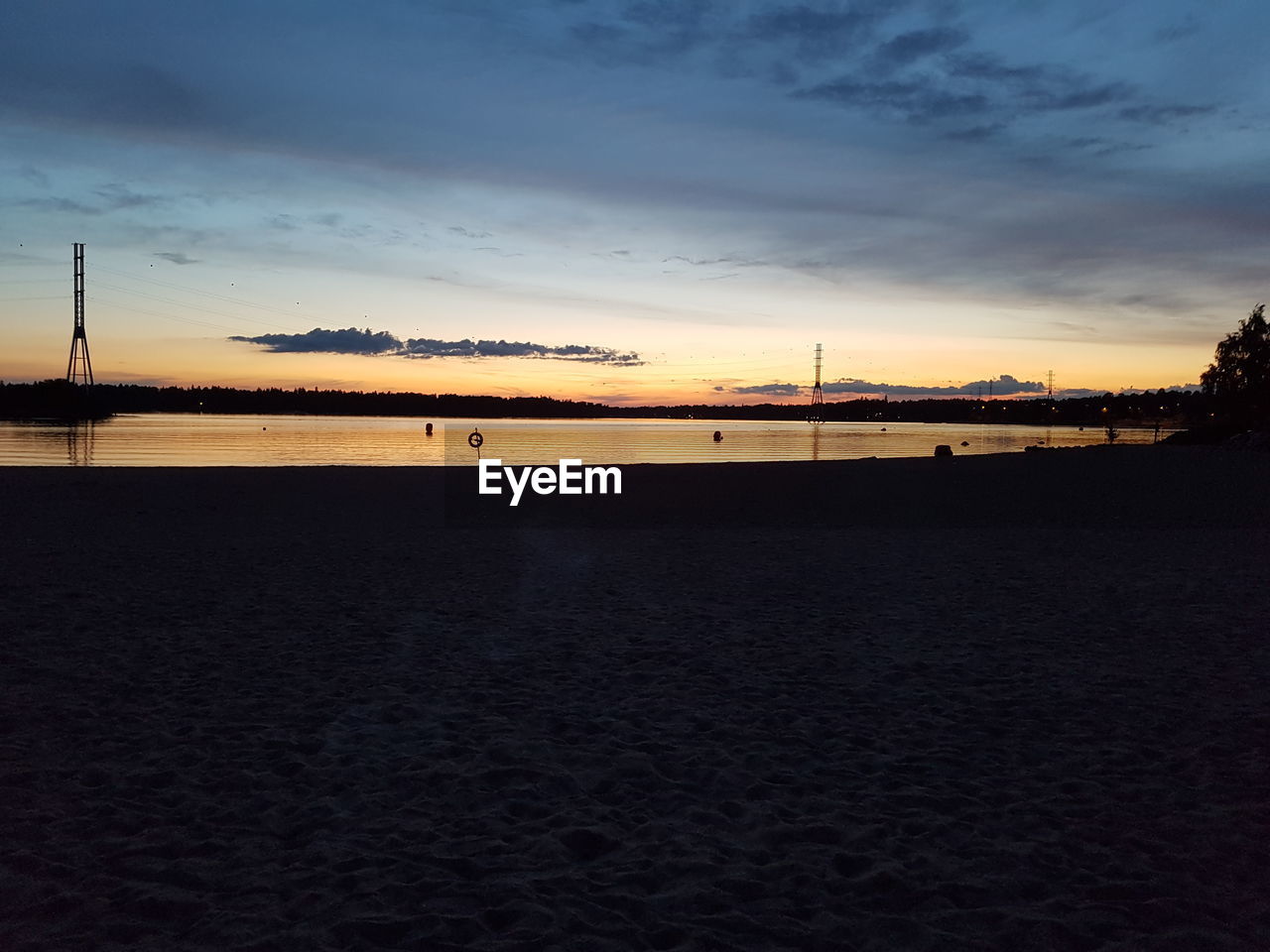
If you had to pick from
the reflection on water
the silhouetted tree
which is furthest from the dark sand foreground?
the silhouetted tree

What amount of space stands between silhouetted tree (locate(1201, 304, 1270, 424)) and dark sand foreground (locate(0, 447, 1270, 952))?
77928 mm

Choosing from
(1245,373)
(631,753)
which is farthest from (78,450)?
(1245,373)

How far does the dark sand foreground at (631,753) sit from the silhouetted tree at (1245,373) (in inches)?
3068

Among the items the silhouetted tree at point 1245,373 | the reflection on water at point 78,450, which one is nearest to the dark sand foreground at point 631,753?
the reflection on water at point 78,450

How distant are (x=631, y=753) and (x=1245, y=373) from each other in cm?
9348

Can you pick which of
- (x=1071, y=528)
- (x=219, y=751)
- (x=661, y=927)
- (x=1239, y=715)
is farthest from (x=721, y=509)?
(x=661, y=927)

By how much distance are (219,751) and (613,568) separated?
29.9ft

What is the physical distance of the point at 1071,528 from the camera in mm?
20234

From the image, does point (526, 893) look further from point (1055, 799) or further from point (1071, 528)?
point (1071, 528)

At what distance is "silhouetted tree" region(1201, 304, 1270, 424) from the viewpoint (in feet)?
254

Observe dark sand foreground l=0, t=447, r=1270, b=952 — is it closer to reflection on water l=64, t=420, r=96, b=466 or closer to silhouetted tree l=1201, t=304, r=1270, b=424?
reflection on water l=64, t=420, r=96, b=466

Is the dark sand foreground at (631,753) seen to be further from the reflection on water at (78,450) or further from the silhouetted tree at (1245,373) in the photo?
the silhouetted tree at (1245,373)

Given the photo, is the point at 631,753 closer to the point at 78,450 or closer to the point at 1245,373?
the point at 78,450

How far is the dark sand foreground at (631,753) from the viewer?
4.52 m
